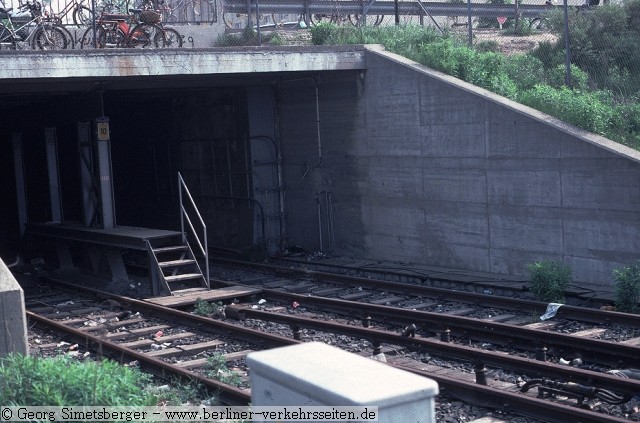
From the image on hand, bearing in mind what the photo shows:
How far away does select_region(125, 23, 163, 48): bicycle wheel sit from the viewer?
1948cm

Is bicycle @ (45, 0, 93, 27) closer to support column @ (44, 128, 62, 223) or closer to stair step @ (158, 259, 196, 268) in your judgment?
support column @ (44, 128, 62, 223)

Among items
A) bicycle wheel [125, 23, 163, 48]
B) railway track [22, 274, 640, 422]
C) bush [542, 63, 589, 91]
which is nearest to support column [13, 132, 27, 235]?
bicycle wheel [125, 23, 163, 48]

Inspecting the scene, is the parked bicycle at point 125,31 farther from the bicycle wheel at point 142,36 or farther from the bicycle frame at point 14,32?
the bicycle frame at point 14,32

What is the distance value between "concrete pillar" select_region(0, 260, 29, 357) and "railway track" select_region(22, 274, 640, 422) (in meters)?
0.87

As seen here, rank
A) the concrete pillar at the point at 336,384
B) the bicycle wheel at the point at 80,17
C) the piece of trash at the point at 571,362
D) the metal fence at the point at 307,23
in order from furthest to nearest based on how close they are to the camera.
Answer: the bicycle wheel at the point at 80,17
the metal fence at the point at 307,23
the piece of trash at the point at 571,362
the concrete pillar at the point at 336,384

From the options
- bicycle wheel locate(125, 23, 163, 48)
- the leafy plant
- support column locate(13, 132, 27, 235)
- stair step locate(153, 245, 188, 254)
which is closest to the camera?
the leafy plant

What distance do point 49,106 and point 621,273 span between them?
14007 mm

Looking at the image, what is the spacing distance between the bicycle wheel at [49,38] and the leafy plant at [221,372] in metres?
11.1

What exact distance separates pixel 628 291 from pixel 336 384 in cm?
900

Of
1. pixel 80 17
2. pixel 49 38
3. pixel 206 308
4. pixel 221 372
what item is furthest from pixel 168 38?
pixel 221 372

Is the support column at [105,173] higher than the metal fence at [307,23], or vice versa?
the metal fence at [307,23]

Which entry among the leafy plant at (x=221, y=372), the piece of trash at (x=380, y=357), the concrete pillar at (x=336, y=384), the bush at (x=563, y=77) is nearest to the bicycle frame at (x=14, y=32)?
the leafy plant at (x=221, y=372)

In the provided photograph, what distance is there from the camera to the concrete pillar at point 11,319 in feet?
26.7

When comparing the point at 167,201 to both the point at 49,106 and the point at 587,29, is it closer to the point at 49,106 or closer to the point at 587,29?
the point at 49,106
